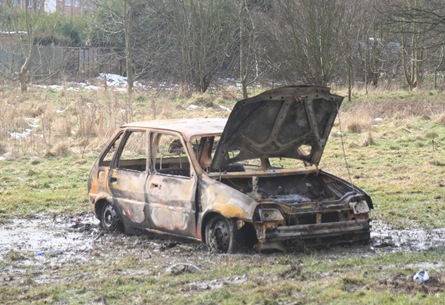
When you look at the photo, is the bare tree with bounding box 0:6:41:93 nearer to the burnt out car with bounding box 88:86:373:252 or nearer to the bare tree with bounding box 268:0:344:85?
the bare tree with bounding box 268:0:344:85

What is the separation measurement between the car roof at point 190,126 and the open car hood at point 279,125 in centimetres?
61

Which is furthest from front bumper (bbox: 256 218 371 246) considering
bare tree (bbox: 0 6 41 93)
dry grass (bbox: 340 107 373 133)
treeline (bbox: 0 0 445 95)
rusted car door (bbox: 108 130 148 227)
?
bare tree (bbox: 0 6 41 93)

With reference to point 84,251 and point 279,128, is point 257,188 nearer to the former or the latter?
point 279,128

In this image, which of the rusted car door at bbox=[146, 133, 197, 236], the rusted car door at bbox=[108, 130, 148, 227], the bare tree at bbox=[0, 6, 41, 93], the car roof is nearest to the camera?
the rusted car door at bbox=[146, 133, 197, 236]

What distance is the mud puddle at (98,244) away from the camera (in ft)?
31.1

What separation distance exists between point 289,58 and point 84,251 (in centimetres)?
2657

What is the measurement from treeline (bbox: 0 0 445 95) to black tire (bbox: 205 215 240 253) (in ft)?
75.9

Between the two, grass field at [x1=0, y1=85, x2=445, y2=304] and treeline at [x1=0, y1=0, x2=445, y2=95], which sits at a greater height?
treeline at [x1=0, y1=0, x2=445, y2=95]

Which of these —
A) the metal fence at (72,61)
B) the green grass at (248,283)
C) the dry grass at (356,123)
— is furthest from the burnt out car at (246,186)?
the metal fence at (72,61)

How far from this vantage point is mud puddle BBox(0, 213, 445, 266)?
9469 millimetres

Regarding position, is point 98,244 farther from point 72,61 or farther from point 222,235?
point 72,61

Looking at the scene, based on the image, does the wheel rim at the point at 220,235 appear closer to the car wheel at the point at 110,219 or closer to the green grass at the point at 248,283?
the green grass at the point at 248,283

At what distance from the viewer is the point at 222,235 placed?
9344 mm

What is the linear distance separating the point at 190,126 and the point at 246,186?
1064 mm
